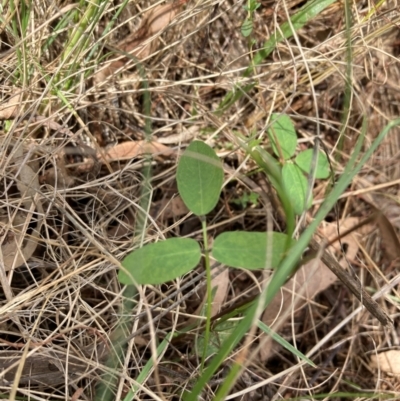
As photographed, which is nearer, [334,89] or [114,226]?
[114,226]

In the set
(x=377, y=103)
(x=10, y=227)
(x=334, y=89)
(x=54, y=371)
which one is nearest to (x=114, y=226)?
(x=10, y=227)

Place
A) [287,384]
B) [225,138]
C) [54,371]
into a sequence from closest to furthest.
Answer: [54,371] → [287,384] → [225,138]

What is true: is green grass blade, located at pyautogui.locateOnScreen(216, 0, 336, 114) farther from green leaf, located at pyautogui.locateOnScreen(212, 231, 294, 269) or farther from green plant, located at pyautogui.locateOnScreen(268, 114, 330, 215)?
green leaf, located at pyautogui.locateOnScreen(212, 231, 294, 269)

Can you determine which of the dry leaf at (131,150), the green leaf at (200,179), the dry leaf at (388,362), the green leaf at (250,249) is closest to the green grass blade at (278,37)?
the dry leaf at (131,150)

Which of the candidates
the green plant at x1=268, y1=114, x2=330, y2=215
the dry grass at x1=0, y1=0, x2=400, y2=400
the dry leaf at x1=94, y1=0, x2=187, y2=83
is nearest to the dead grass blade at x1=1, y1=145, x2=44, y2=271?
the dry grass at x1=0, y1=0, x2=400, y2=400

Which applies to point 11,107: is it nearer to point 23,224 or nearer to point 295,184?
point 23,224

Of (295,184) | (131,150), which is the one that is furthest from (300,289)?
(131,150)

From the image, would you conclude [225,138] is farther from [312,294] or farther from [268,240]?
[268,240]
